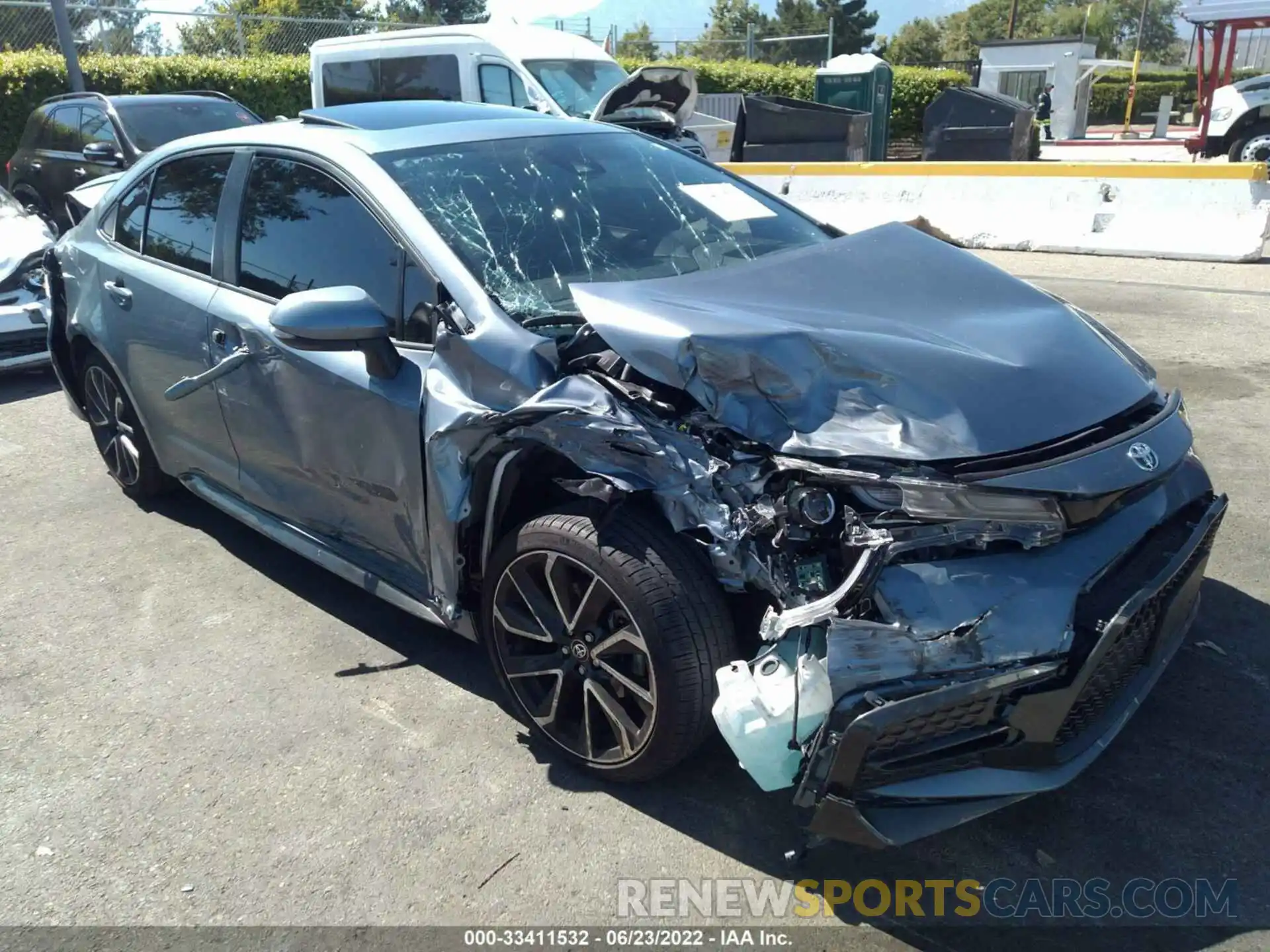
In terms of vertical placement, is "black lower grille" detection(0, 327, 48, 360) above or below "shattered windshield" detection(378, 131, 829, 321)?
below

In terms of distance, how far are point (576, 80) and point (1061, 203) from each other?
582 centimetres

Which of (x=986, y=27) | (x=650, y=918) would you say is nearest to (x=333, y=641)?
(x=650, y=918)

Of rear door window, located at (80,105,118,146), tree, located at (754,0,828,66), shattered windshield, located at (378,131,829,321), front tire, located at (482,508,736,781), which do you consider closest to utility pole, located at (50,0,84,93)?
rear door window, located at (80,105,118,146)

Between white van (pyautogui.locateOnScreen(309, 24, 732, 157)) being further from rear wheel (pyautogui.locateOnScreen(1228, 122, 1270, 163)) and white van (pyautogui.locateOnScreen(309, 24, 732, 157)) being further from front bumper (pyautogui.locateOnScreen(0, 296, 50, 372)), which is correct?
rear wheel (pyautogui.locateOnScreen(1228, 122, 1270, 163))

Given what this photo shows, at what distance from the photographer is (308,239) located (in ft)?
11.4

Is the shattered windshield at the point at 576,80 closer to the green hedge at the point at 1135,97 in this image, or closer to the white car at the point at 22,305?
the white car at the point at 22,305

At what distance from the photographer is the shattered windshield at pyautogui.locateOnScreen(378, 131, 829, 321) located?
311 centimetres

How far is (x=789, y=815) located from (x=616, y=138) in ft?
8.45

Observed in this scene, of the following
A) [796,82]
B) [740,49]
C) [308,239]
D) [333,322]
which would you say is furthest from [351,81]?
[740,49]

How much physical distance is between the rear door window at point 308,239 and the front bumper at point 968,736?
1.86 meters

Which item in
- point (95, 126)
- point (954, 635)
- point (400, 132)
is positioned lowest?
point (954, 635)

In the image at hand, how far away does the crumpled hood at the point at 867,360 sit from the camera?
2.44 metres

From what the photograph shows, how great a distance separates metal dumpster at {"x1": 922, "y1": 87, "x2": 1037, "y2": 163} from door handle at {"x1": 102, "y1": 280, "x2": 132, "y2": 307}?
1515cm

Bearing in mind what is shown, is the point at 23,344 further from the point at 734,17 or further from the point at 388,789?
the point at 734,17
